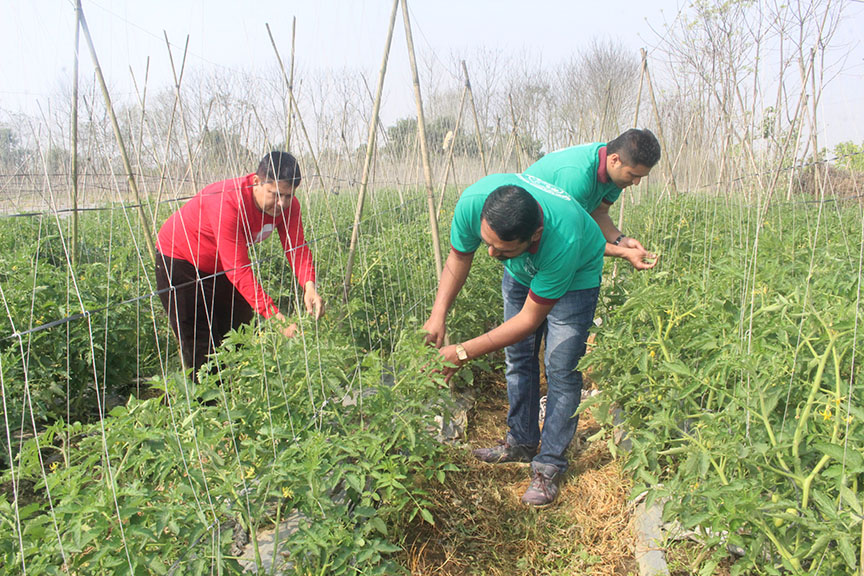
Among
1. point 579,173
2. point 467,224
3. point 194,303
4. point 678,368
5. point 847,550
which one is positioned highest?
point 579,173

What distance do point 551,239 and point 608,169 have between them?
0.99m

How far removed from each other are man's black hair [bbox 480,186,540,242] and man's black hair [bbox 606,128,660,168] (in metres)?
1.11

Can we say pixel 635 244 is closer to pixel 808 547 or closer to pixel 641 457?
pixel 641 457

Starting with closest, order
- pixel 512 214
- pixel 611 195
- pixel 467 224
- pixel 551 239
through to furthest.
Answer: pixel 512 214, pixel 551 239, pixel 467 224, pixel 611 195

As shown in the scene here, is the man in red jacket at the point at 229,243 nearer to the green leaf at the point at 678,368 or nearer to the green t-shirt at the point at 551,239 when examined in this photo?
the green t-shirt at the point at 551,239

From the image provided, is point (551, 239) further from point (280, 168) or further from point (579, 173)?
point (280, 168)

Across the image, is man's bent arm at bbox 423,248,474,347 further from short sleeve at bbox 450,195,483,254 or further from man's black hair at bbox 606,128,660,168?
man's black hair at bbox 606,128,660,168

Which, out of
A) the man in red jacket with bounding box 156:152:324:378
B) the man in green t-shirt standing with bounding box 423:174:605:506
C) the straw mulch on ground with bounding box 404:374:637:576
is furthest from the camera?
the man in red jacket with bounding box 156:152:324:378

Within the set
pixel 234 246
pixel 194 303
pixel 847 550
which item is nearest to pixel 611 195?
pixel 234 246

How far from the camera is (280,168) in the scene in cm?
248

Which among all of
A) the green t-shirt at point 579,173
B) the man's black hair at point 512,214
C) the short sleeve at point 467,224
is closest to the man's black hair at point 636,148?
the green t-shirt at point 579,173

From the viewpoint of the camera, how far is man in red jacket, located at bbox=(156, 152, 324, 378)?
2520mm

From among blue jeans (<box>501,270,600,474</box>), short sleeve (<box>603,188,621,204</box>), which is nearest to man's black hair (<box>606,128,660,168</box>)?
short sleeve (<box>603,188,621,204</box>)

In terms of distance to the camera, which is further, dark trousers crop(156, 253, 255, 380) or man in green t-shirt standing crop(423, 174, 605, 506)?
dark trousers crop(156, 253, 255, 380)
